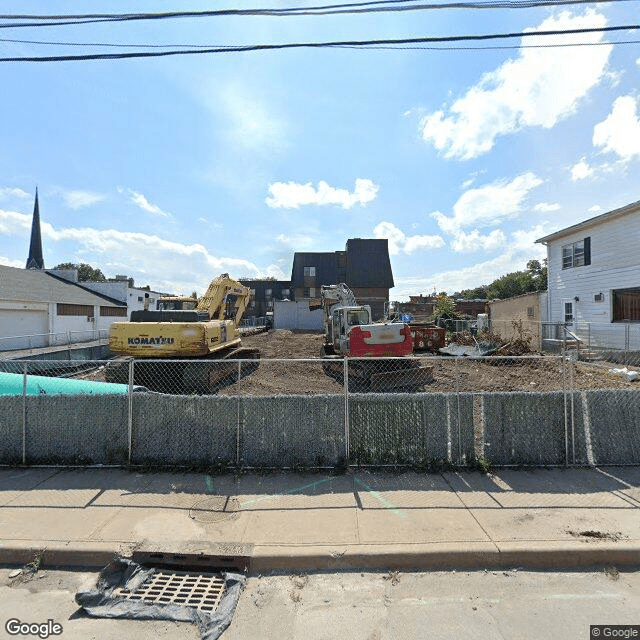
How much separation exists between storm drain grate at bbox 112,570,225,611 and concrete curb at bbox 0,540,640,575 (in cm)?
23

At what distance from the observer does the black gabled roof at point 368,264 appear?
49094 millimetres

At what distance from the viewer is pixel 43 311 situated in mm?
24250

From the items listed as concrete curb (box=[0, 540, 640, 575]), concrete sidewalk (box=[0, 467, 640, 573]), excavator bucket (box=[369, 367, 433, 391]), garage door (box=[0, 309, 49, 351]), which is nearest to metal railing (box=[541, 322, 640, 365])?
excavator bucket (box=[369, 367, 433, 391])

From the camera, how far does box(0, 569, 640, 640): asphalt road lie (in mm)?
2807

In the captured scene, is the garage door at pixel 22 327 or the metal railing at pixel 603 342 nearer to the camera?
the metal railing at pixel 603 342

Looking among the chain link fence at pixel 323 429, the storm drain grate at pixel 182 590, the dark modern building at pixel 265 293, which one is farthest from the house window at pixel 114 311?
the storm drain grate at pixel 182 590

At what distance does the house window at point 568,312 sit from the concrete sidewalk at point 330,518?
1635 cm

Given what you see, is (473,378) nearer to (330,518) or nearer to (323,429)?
(323,429)

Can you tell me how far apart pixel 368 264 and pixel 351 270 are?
7.89 ft

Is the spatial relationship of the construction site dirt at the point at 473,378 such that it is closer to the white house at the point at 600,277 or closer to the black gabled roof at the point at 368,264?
the white house at the point at 600,277

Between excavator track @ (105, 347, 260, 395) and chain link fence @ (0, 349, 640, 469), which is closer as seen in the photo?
chain link fence @ (0, 349, 640, 469)

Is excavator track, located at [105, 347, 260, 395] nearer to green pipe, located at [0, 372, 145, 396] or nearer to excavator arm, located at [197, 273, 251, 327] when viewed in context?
excavator arm, located at [197, 273, 251, 327]

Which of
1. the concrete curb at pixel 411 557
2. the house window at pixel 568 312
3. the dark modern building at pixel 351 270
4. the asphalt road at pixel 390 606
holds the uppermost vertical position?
the dark modern building at pixel 351 270

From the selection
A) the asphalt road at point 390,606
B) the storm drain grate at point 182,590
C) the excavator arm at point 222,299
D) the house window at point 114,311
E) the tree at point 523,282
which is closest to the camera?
the asphalt road at point 390,606
